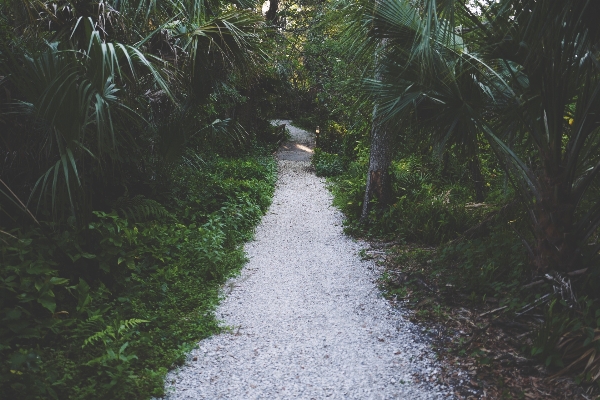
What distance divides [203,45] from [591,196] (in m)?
5.08

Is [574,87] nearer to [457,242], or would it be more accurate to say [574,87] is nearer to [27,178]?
[457,242]

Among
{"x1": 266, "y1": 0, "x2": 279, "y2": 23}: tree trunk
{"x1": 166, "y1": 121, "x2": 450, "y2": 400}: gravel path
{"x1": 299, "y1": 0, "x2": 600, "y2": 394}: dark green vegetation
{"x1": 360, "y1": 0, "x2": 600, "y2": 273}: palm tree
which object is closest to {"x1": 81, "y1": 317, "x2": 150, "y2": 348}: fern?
{"x1": 166, "y1": 121, "x2": 450, "y2": 400}: gravel path

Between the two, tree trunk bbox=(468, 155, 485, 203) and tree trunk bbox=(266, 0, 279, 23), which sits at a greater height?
tree trunk bbox=(266, 0, 279, 23)

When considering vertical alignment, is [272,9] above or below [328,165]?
above

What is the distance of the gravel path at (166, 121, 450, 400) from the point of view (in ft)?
11.0

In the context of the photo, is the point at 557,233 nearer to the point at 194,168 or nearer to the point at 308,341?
the point at 308,341

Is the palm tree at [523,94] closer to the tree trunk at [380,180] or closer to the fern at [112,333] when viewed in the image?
the tree trunk at [380,180]

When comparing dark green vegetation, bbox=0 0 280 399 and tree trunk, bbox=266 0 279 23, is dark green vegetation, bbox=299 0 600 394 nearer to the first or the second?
dark green vegetation, bbox=0 0 280 399

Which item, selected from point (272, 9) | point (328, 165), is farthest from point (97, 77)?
point (272, 9)

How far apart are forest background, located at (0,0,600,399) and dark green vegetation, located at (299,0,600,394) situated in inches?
0.8

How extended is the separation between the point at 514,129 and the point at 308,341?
3.07 meters

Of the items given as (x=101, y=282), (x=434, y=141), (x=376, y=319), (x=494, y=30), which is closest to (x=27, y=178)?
(x=101, y=282)

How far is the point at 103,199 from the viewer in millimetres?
5516

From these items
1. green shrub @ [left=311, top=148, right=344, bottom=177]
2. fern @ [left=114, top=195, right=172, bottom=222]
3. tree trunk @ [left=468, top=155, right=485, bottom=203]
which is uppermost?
tree trunk @ [left=468, top=155, right=485, bottom=203]
